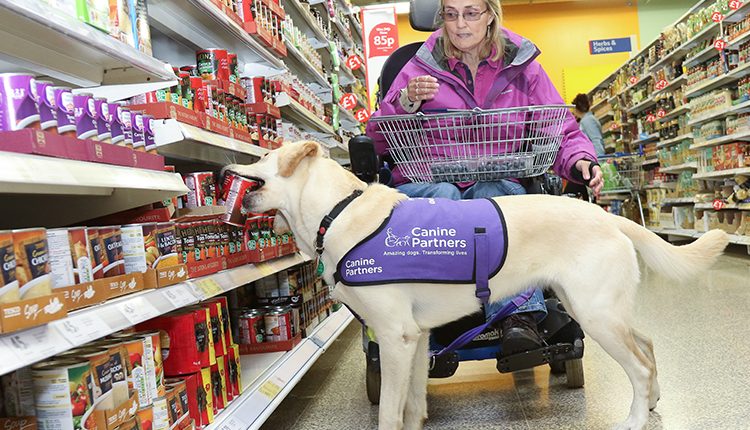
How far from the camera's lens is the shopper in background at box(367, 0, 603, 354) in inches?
89.9

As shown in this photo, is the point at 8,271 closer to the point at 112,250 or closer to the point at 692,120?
the point at 112,250

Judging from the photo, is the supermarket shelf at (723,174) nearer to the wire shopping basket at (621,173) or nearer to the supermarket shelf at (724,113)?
the supermarket shelf at (724,113)

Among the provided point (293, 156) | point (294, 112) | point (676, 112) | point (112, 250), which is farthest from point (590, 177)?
point (676, 112)

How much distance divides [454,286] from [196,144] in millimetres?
1067

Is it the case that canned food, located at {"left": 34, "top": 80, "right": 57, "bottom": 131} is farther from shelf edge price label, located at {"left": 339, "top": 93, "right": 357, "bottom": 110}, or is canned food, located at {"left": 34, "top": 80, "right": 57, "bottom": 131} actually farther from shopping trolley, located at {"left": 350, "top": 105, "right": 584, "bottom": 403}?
shelf edge price label, located at {"left": 339, "top": 93, "right": 357, "bottom": 110}

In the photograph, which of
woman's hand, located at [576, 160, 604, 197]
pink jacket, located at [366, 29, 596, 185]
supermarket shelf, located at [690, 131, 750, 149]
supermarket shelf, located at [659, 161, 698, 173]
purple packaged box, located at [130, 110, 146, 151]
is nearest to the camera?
purple packaged box, located at [130, 110, 146, 151]

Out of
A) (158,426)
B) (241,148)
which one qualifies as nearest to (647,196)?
(241,148)

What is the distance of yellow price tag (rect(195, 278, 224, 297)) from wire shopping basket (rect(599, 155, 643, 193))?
7.60m

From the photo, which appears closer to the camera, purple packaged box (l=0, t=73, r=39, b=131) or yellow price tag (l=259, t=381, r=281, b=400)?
purple packaged box (l=0, t=73, r=39, b=131)

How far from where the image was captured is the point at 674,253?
1966mm

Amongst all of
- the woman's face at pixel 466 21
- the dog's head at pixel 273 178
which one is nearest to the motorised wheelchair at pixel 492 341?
the dog's head at pixel 273 178

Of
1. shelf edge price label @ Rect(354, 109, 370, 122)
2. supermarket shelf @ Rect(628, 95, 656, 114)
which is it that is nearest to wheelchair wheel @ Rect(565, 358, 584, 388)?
shelf edge price label @ Rect(354, 109, 370, 122)

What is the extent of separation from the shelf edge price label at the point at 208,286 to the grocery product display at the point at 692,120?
223 inches

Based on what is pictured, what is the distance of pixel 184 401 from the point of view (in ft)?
5.49
